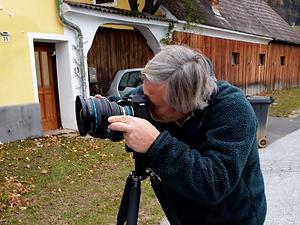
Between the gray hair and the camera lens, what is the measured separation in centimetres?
16

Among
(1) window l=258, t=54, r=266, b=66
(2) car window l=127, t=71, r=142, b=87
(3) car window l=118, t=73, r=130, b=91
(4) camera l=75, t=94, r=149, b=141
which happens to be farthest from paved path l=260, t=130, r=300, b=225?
(1) window l=258, t=54, r=266, b=66

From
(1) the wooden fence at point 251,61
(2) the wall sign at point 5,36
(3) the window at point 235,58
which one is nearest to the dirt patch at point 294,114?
(1) the wooden fence at point 251,61

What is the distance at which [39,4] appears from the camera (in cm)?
786

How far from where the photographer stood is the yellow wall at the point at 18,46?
7.27m

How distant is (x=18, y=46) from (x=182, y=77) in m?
6.93

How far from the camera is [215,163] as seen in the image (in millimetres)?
1141

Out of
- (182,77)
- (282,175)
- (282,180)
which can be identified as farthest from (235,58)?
(182,77)

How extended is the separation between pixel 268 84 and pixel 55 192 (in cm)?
1711

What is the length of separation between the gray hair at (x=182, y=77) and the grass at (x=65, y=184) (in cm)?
263

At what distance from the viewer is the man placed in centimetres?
113

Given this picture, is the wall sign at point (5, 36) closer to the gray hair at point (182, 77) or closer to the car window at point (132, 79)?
the car window at point (132, 79)

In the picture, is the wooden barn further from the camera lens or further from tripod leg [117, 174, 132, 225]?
the camera lens

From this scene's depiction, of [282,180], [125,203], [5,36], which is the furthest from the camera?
[5,36]

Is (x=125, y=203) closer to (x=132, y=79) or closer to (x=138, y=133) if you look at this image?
(x=138, y=133)
